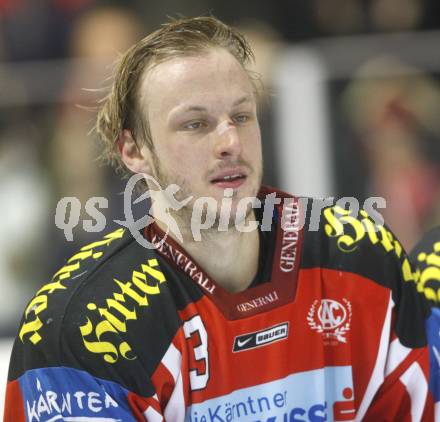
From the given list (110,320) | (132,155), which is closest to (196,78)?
(132,155)

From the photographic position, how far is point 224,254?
90.7 inches

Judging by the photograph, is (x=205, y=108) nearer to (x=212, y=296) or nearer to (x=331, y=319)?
(x=212, y=296)

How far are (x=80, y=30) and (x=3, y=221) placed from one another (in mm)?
917

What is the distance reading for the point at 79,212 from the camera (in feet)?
13.7

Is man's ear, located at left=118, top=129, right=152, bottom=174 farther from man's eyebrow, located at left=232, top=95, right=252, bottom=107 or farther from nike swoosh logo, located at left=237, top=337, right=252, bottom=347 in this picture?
nike swoosh logo, located at left=237, top=337, right=252, bottom=347

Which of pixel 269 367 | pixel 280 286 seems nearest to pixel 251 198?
pixel 280 286

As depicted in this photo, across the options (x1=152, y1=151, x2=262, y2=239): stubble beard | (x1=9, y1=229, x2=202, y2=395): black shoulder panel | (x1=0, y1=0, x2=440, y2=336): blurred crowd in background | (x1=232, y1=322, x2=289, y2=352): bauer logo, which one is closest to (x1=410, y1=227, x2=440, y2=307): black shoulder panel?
(x1=232, y1=322, x2=289, y2=352): bauer logo

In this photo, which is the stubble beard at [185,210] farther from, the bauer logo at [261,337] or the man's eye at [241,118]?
the bauer logo at [261,337]

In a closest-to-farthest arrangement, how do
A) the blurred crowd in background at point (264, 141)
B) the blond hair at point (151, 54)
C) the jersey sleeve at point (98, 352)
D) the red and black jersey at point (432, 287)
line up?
the jersey sleeve at point (98, 352)
the blond hair at point (151, 54)
the red and black jersey at point (432, 287)
the blurred crowd in background at point (264, 141)

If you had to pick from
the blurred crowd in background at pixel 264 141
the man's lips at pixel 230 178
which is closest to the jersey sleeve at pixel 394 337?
the man's lips at pixel 230 178

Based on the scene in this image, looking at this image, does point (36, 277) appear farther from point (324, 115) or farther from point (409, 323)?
point (409, 323)

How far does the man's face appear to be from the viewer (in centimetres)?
219

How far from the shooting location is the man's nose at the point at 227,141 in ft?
7.11

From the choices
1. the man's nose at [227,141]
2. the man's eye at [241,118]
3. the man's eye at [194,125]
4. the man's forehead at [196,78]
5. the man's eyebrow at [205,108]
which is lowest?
the man's nose at [227,141]
